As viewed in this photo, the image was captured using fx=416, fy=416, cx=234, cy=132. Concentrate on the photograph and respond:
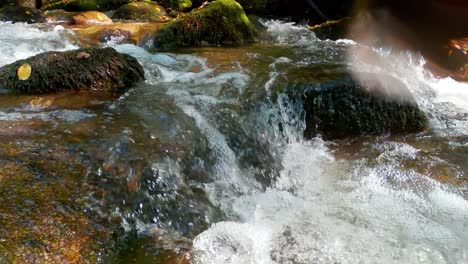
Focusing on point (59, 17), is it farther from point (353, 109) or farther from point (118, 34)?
point (353, 109)

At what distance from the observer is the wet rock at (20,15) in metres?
10.3

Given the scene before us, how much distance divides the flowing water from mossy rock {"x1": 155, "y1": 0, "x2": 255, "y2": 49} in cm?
189

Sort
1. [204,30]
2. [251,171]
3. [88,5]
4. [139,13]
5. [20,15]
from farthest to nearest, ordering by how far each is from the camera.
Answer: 1. [88,5]
2. [139,13]
3. [20,15]
4. [204,30]
5. [251,171]

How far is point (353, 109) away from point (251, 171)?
189 centimetres

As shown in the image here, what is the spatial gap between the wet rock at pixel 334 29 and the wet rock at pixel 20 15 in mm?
7061

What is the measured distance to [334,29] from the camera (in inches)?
391

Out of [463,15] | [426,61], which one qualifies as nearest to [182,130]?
[426,61]

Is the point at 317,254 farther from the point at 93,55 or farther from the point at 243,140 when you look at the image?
the point at 93,55

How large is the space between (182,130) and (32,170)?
153 centimetres

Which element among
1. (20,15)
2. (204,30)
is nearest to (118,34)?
(204,30)

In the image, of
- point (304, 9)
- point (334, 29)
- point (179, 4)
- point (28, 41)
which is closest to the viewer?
point (28, 41)

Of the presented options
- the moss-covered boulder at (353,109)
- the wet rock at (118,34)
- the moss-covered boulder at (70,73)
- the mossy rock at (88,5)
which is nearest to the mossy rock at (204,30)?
the wet rock at (118,34)

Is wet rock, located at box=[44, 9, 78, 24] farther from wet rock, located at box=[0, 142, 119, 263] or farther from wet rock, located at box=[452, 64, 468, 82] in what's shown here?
wet rock, located at box=[452, 64, 468, 82]

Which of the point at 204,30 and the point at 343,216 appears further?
the point at 204,30
